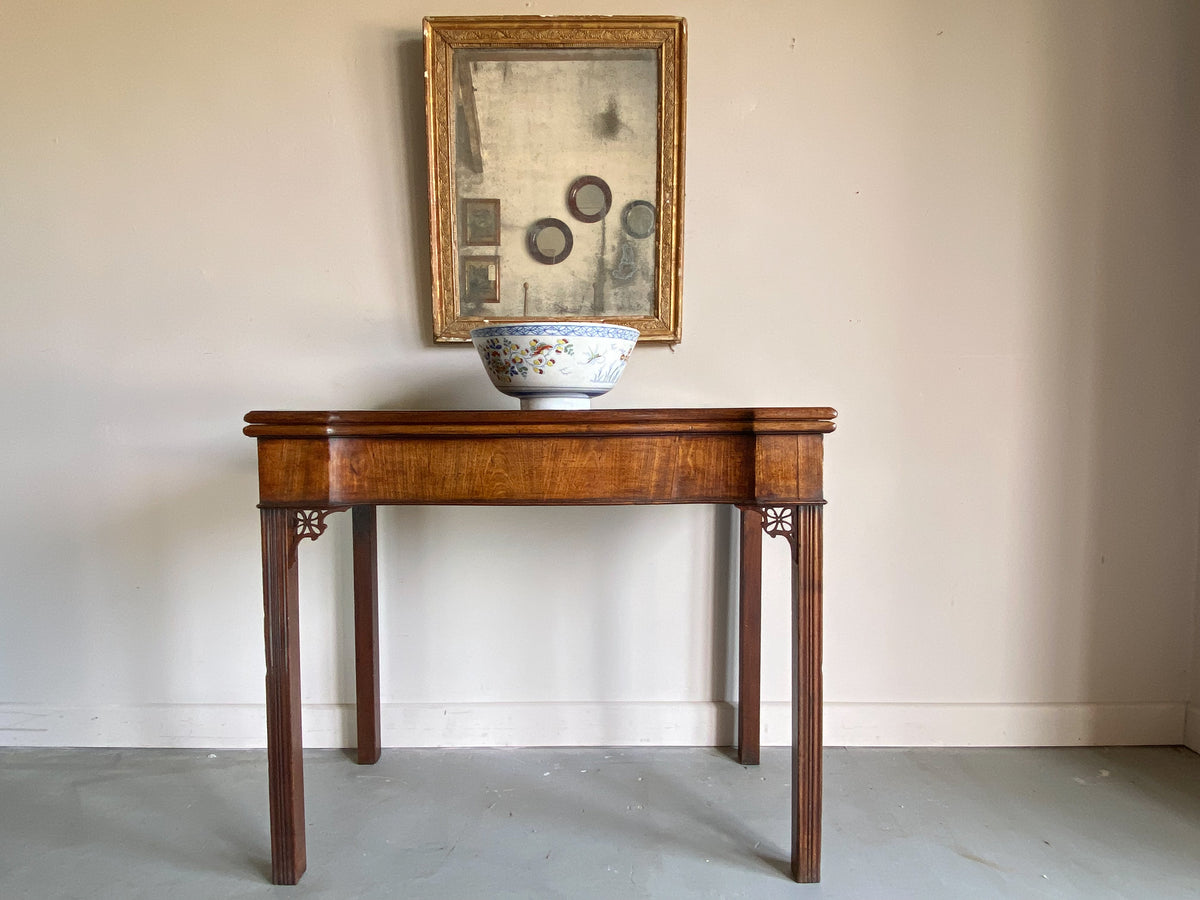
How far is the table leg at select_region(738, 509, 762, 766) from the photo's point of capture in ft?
4.99

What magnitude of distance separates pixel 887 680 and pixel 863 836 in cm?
46

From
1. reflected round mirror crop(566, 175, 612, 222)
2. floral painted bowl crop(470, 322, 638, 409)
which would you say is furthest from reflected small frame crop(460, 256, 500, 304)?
floral painted bowl crop(470, 322, 638, 409)

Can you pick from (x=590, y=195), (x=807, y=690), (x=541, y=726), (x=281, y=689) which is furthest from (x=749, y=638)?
(x=590, y=195)

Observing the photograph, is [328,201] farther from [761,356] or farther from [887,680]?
[887,680]

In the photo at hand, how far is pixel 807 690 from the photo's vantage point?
3.73ft

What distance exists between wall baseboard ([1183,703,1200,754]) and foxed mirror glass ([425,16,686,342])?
1491 mm

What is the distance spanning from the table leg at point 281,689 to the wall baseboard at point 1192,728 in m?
1.92

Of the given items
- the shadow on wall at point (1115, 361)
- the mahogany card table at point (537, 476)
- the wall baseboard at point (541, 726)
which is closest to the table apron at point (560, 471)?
the mahogany card table at point (537, 476)

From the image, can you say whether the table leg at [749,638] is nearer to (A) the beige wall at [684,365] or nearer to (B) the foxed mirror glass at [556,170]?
(A) the beige wall at [684,365]

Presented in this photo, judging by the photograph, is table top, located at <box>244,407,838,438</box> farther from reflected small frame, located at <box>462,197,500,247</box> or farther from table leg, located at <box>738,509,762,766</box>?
reflected small frame, located at <box>462,197,500,247</box>

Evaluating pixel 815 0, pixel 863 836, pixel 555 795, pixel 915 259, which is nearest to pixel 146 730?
pixel 555 795

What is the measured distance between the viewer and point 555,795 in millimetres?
1421

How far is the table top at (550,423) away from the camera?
1087mm

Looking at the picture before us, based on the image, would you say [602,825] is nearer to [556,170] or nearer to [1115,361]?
[556,170]
